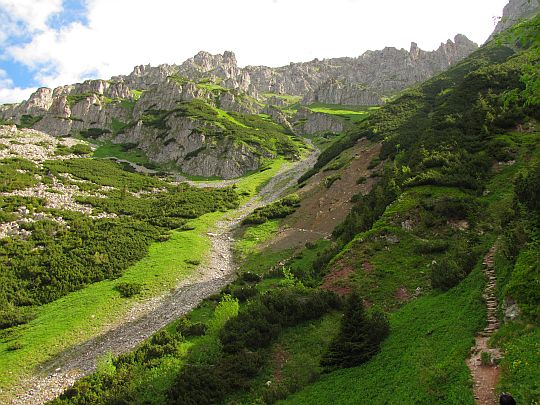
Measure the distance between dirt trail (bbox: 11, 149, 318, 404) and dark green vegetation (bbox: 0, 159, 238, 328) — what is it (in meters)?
3.37

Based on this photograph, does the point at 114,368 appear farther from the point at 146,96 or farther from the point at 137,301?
the point at 146,96

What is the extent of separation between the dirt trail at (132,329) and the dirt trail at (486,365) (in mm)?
19378

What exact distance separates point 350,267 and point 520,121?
25.8 m

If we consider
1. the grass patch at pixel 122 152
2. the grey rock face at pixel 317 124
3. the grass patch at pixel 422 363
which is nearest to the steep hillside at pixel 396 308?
the grass patch at pixel 422 363

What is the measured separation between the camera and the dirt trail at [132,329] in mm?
19875

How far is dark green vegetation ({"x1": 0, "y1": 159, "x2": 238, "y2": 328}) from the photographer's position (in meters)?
30.1

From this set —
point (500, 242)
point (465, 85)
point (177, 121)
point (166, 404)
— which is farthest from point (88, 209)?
point (177, 121)

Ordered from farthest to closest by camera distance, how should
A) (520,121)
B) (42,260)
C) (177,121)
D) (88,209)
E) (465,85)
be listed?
1. (177,121)
2. (465,85)
3. (88,209)
4. (520,121)
5. (42,260)

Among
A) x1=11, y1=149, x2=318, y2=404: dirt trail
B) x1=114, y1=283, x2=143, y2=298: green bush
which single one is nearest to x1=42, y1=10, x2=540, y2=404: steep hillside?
x1=11, y1=149, x2=318, y2=404: dirt trail

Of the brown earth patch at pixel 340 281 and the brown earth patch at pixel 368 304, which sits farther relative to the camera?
the brown earth patch at pixel 340 281

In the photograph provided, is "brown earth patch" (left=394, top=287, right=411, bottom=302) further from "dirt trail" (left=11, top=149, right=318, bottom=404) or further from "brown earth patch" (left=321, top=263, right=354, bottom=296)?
"dirt trail" (left=11, top=149, right=318, bottom=404)

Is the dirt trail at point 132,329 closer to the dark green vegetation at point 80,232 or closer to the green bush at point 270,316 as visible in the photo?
the dark green vegetation at point 80,232

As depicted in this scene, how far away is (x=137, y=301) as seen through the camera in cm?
2886

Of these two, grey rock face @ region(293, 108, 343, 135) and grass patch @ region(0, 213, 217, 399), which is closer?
grass patch @ region(0, 213, 217, 399)
